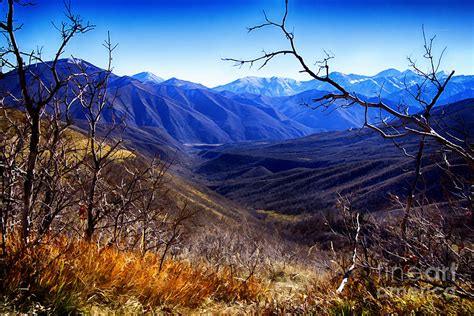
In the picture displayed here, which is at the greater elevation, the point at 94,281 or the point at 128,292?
the point at 94,281

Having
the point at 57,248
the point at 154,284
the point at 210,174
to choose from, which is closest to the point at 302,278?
the point at 154,284

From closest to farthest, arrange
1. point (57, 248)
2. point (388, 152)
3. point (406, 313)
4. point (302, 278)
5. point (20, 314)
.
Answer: point (20, 314), point (406, 313), point (57, 248), point (302, 278), point (388, 152)

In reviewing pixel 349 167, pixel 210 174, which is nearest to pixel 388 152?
pixel 349 167

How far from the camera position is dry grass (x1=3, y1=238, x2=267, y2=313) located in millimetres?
3520

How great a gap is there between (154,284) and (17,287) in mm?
1373

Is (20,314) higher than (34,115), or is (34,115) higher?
(34,115)

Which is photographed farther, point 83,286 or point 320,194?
point 320,194

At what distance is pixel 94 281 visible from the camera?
388 cm

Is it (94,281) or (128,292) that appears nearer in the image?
(94,281)

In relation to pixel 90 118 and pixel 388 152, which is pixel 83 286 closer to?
pixel 90 118

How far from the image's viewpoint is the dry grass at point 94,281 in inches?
139

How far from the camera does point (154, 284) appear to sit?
14.0 ft

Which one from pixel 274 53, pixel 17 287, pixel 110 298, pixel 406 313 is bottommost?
pixel 406 313

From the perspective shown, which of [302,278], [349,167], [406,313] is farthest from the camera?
[349,167]
